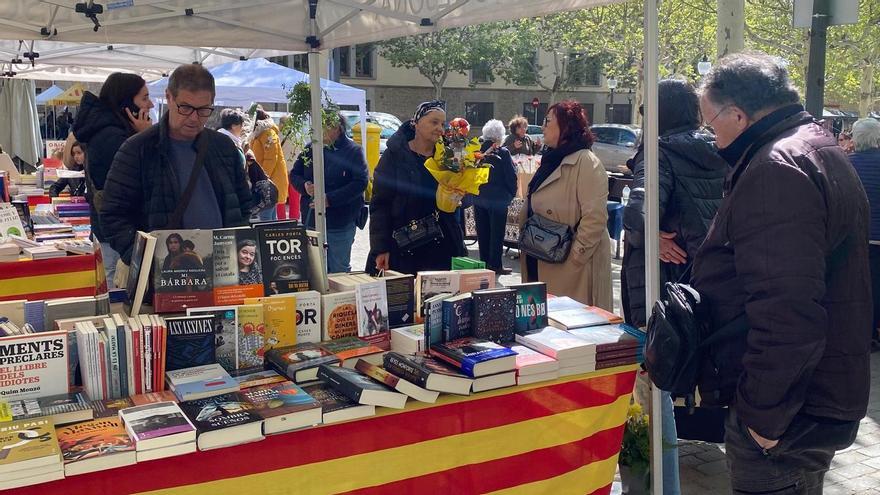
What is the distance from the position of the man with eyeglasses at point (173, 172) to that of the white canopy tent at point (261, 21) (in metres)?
0.68

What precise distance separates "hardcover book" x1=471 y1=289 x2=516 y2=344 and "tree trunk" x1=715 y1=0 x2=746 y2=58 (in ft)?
20.8

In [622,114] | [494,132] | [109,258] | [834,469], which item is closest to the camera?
[834,469]

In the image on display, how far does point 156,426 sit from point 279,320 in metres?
0.68

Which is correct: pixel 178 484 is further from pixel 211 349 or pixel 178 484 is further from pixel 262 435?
pixel 211 349

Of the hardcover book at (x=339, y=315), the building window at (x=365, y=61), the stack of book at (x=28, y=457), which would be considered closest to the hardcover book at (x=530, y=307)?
the hardcover book at (x=339, y=315)

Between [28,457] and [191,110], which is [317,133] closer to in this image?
[191,110]

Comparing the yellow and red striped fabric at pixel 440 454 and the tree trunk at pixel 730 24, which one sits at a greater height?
the tree trunk at pixel 730 24

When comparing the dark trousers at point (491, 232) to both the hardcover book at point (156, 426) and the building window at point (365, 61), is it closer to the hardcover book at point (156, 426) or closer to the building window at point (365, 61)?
the hardcover book at point (156, 426)

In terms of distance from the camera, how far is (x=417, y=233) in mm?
4426

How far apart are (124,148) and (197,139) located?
314 millimetres

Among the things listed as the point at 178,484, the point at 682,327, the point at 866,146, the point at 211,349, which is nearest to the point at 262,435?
the point at 178,484

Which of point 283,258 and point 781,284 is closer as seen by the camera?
point 781,284

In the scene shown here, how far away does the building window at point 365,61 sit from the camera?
38.9 m

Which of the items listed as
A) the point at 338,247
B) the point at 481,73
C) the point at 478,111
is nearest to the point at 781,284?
the point at 338,247
